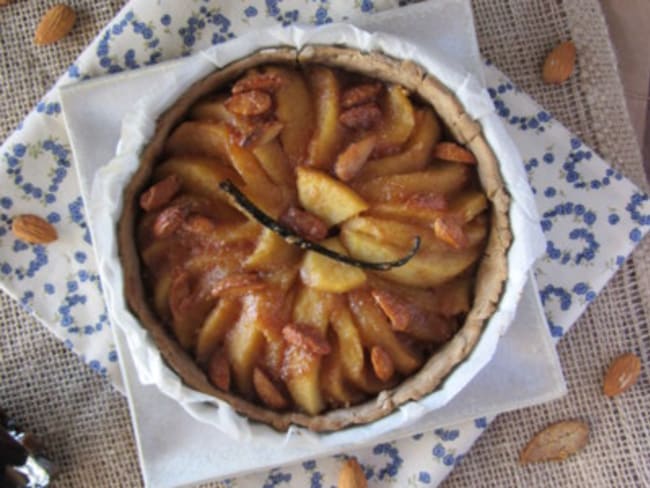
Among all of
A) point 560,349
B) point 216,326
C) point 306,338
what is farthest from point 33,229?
point 560,349

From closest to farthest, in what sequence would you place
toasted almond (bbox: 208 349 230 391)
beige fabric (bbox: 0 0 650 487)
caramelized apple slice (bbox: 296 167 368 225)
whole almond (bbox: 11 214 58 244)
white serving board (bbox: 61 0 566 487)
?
caramelized apple slice (bbox: 296 167 368 225)
toasted almond (bbox: 208 349 230 391)
white serving board (bbox: 61 0 566 487)
whole almond (bbox: 11 214 58 244)
beige fabric (bbox: 0 0 650 487)

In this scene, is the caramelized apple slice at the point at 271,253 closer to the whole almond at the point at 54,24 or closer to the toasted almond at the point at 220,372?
the toasted almond at the point at 220,372

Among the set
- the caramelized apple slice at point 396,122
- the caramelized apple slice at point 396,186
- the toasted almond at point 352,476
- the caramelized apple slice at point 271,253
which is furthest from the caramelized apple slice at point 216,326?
the toasted almond at point 352,476

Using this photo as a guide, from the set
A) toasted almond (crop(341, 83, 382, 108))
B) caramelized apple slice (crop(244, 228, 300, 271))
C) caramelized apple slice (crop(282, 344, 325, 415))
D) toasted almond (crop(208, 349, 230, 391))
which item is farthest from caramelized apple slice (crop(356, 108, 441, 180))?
toasted almond (crop(208, 349, 230, 391))

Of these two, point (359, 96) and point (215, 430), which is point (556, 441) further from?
point (359, 96)

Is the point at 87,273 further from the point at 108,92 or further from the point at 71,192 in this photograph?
the point at 108,92

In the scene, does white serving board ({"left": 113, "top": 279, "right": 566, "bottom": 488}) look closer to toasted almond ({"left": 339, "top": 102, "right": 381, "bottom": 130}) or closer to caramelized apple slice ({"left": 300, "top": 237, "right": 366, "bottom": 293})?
caramelized apple slice ({"left": 300, "top": 237, "right": 366, "bottom": 293})

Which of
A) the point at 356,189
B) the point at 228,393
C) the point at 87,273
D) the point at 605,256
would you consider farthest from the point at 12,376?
the point at 605,256
